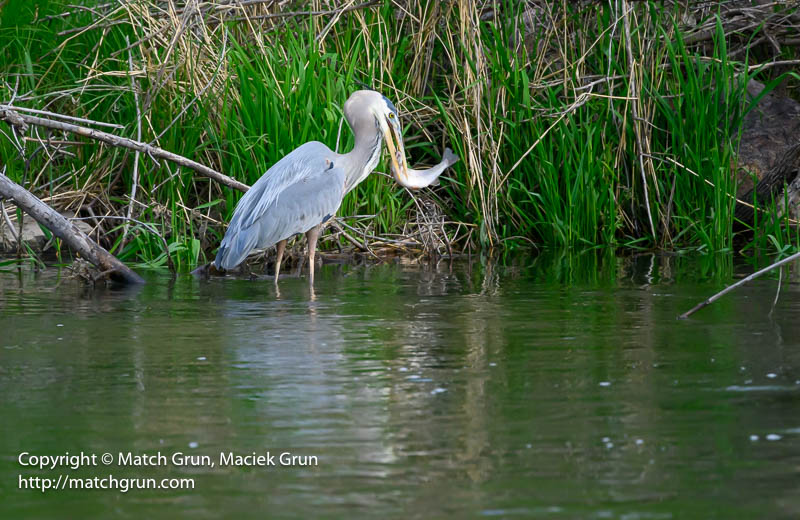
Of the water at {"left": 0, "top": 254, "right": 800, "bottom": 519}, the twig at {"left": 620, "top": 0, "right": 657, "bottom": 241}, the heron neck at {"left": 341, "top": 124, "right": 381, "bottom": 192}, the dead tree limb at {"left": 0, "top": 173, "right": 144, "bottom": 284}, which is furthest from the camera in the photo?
the twig at {"left": 620, "top": 0, "right": 657, "bottom": 241}

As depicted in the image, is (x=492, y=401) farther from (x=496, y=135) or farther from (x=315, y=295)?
(x=496, y=135)

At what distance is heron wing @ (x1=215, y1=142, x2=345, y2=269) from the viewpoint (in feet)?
24.6

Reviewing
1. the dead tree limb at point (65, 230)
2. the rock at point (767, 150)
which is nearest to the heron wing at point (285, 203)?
the dead tree limb at point (65, 230)

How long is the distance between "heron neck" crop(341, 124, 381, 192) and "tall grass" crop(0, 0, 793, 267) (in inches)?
33.2

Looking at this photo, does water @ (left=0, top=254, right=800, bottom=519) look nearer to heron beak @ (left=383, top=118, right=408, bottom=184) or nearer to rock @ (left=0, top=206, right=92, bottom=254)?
heron beak @ (left=383, top=118, right=408, bottom=184)

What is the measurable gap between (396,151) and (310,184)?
0.76 metres

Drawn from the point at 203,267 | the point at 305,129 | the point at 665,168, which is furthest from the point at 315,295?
the point at 665,168

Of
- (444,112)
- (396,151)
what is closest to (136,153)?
(396,151)

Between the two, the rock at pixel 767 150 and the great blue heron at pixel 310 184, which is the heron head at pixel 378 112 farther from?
the rock at pixel 767 150

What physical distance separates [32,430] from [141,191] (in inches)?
222

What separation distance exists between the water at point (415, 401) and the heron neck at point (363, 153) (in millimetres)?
1533

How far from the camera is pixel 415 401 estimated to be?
3869mm

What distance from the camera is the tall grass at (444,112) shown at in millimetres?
8805

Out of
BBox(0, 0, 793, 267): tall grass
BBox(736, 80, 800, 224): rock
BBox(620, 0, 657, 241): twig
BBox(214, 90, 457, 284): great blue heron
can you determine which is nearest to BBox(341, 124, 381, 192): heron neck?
BBox(214, 90, 457, 284): great blue heron
